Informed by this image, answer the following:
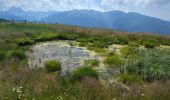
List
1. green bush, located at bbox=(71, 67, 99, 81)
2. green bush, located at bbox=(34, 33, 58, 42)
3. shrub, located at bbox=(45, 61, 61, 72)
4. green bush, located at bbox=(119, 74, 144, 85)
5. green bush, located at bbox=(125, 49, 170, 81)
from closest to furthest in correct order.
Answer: green bush, located at bbox=(71, 67, 99, 81), green bush, located at bbox=(119, 74, 144, 85), green bush, located at bbox=(125, 49, 170, 81), shrub, located at bbox=(45, 61, 61, 72), green bush, located at bbox=(34, 33, 58, 42)

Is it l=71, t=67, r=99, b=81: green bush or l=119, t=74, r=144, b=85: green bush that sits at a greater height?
l=71, t=67, r=99, b=81: green bush

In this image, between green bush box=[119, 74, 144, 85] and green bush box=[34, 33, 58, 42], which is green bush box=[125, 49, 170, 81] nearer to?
green bush box=[119, 74, 144, 85]

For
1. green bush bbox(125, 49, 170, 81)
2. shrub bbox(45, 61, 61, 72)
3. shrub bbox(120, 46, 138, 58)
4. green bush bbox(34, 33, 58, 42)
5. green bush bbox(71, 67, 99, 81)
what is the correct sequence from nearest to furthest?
green bush bbox(71, 67, 99, 81)
green bush bbox(125, 49, 170, 81)
shrub bbox(45, 61, 61, 72)
shrub bbox(120, 46, 138, 58)
green bush bbox(34, 33, 58, 42)

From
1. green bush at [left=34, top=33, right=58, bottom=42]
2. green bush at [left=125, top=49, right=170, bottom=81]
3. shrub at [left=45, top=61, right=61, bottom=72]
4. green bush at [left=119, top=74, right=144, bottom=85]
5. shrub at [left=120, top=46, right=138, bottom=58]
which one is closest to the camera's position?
green bush at [left=119, top=74, right=144, bottom=85]

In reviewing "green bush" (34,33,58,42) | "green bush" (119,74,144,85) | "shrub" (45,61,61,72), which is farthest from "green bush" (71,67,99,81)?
"green bush" (34,33,58,42)

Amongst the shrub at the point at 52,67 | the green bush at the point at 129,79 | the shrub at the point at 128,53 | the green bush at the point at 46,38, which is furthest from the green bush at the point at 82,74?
the green bush at the point at 46,38

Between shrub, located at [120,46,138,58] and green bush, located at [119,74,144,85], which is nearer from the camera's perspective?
green bush, located at [119,74,144,85]

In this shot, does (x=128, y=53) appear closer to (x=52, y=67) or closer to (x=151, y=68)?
(x=151, y=68)

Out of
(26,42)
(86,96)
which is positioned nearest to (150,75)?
(86,96)

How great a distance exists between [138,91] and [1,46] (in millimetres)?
17557

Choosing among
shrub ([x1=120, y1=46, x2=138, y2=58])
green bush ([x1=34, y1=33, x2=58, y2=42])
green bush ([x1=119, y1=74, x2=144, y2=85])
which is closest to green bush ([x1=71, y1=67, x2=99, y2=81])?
green bush ([x1=119, y1=74, x2=144, y2=85])

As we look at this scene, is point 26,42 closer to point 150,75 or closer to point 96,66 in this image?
point 96,66

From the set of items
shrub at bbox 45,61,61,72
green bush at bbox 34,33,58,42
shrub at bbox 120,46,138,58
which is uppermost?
shrub at bbox 45,61,61,72

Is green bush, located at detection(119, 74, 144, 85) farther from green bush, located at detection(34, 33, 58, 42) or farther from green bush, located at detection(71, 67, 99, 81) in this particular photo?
green bush, located at detection(34, 33, 58, 42)
